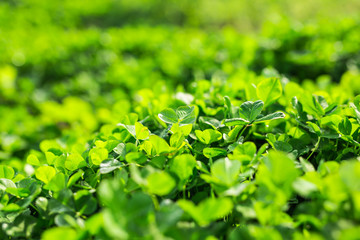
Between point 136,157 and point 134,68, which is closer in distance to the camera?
point 136,157

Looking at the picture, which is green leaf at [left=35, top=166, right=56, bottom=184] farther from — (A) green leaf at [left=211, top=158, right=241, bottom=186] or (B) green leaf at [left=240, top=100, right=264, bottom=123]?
(B) green leaf at [left=240, top=100, right=264, bottom=123]

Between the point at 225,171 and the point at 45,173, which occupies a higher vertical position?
the point at 225,171

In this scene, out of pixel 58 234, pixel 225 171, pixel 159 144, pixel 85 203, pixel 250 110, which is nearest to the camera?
pixel 58 234

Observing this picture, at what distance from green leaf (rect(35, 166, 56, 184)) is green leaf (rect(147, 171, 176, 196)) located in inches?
21.6

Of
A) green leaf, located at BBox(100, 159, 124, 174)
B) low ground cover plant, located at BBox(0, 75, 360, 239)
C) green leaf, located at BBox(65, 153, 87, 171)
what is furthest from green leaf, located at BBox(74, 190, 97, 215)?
green leaf, located at BBox(65, 153, 87, 171)

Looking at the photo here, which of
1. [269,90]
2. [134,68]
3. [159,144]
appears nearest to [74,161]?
[159,144]

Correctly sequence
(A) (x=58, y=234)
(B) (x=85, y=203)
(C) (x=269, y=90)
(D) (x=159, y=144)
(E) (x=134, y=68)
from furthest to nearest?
(E) (x=134, y=68) < (C) (x=269, y=90) < (D) (x=159, y=144) < (B) (x=85, y=203) < (A) (x=58, y=234)

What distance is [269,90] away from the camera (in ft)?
4.67

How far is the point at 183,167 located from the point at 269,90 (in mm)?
634

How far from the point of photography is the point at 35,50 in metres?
5.03

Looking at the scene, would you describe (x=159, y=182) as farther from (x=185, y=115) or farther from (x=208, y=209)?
(x=185, y=115)

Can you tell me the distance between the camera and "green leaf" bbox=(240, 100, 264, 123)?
1.27m

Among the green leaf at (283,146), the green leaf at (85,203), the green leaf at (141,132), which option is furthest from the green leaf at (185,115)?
the green leaf at (85,203)

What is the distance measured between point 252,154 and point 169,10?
31.0ft
